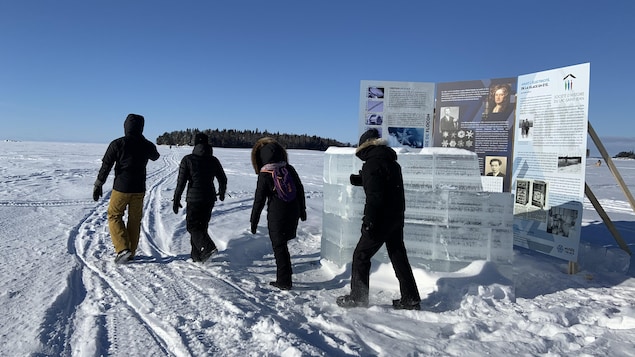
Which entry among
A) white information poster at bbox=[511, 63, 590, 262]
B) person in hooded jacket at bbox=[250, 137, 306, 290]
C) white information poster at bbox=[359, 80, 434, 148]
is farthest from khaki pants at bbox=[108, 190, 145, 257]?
white information poster at bbox=[511, 63, 590, 262]

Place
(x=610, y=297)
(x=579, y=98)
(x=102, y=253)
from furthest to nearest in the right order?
1. (x=102, y=253)
2. (x=579, y=98)
3. (x=610, y=297)

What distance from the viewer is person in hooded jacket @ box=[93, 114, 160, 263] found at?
4984 millimetres

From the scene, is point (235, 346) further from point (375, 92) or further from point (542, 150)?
point (542, 150)

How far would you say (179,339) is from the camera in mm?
2955

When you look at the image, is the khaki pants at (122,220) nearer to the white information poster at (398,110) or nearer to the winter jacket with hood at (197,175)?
the winter jacket with hood at (197,175)

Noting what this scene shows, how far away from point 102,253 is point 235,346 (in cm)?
336

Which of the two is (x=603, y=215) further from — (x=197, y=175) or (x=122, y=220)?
(x=122, y=220)

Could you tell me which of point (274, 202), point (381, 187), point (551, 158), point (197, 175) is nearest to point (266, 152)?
point (274, 202)

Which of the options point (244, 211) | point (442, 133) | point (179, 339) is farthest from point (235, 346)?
point (244, 211)

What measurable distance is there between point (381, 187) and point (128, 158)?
334cm

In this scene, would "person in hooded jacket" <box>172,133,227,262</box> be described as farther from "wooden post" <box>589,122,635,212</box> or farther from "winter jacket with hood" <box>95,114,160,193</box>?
"wooden post" <box>589,122,635,212</box>

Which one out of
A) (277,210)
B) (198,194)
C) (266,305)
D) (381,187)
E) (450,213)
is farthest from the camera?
(198,194)

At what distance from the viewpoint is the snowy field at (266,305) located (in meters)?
2.94

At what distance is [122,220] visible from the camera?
5125mm
